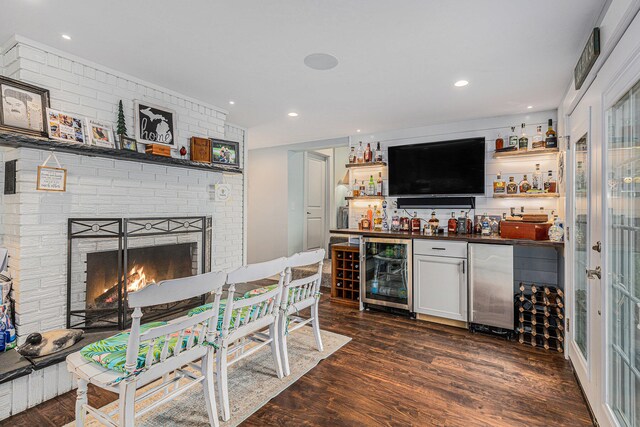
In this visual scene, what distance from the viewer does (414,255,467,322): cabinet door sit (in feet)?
10.9

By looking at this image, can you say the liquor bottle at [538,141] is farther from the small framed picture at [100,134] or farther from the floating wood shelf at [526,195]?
the small framed picture at [100,134]

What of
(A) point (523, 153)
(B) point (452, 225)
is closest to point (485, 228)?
(B) point (452, 225)

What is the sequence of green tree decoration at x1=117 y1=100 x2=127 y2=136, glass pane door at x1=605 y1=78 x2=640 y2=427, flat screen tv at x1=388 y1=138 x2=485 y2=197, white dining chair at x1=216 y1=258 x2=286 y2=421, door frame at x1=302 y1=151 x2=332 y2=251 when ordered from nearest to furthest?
1. glass pane door at x1=605 y1=78 x2=640 y2=427
2. white dining chair at x1=216 y1=258 x2=286 y2=421
3. green tree decoration at x1=117 y1=100 x2=127 y2=136
4. flat screen tv at x1=388 y1=138 x2=485 y2=197
5. door frame at x1=302 y1=151 x2=332 y2=251

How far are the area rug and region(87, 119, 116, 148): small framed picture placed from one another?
1877 mm

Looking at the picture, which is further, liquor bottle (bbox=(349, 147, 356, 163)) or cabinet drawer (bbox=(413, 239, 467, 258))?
liquor bottle (bbox=(349, 147, 356, 163))

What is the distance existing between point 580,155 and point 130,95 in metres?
3.64

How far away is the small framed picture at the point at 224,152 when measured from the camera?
11.2 ft

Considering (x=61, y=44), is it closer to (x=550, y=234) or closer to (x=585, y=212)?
(x=585, y=212)

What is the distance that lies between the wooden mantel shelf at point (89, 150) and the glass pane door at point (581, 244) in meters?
3.13

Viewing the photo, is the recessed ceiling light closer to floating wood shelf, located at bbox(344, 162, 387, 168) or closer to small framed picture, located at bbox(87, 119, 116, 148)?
small framed picture, located at bbox(87, 119, 116, 148)

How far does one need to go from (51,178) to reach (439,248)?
Answer: 3.47m

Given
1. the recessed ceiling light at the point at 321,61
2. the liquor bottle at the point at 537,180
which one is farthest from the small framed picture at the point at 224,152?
the liquor bottle at the point at 537,180

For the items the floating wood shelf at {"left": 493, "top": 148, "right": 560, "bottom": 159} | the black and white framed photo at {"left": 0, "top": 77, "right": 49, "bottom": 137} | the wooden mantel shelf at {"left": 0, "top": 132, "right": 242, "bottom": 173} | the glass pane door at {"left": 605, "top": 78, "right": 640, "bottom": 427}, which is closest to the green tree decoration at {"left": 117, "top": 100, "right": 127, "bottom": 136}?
the wooden mantel shelf at {"left": 0, "top": 132, "right": 242, "bottom": 173}

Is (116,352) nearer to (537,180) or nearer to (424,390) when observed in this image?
(424,390)
